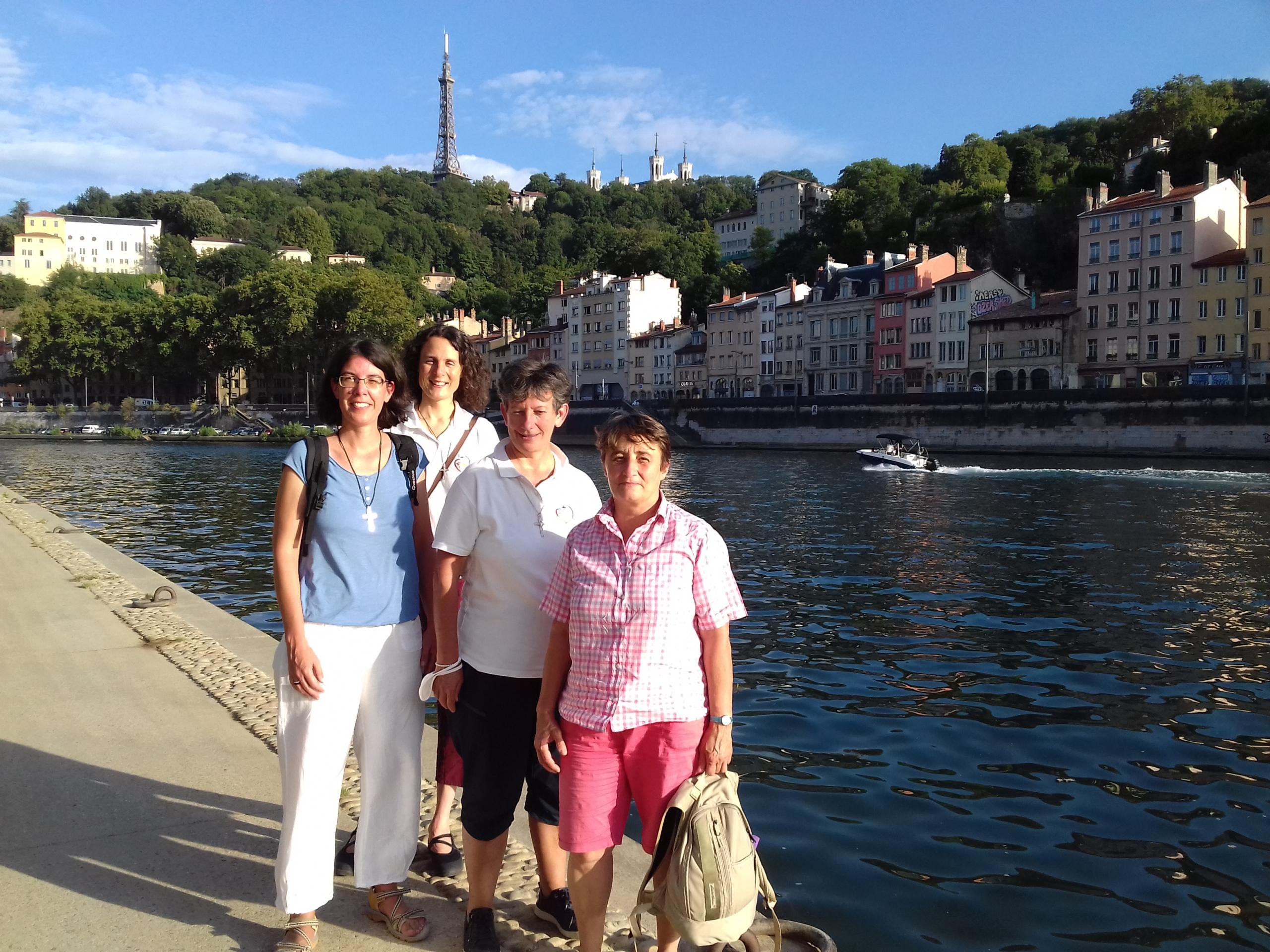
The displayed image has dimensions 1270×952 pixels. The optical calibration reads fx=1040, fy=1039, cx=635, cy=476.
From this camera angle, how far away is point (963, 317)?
67438mm

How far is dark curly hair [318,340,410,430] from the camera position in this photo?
3.85 meters

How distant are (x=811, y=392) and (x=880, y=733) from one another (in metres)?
72.6

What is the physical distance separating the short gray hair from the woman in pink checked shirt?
44 cm

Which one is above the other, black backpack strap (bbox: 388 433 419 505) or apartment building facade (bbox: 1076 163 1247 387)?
apartment building facade (bbox: 1076 163 1247 387)

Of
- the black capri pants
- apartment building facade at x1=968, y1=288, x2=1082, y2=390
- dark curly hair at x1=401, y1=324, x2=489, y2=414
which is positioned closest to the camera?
→ the black capri pants

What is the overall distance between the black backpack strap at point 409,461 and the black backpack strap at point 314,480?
1.03 ft

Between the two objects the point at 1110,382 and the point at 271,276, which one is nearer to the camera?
the point at 1110,382

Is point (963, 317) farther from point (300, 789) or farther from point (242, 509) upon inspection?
point (300, 789)

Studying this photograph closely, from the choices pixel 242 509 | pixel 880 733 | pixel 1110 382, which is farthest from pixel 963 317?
pixel 880 733

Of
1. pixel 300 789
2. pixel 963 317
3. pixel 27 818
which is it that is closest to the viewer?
pixel 300 789

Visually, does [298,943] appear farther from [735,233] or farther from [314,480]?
[735,233]

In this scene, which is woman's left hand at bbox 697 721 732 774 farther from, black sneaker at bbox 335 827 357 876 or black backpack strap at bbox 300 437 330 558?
black sneaker at bbox 335 827 357 876

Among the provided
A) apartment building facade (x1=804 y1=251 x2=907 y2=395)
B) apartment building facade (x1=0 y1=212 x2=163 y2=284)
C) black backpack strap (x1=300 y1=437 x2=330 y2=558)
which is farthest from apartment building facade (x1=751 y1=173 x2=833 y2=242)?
black backpack strap (x1=300 y1=437 x2=330 y2=558)

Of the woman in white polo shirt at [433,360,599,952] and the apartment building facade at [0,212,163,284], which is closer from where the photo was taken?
the woman in white polo shirt at [433,360,599,952]
